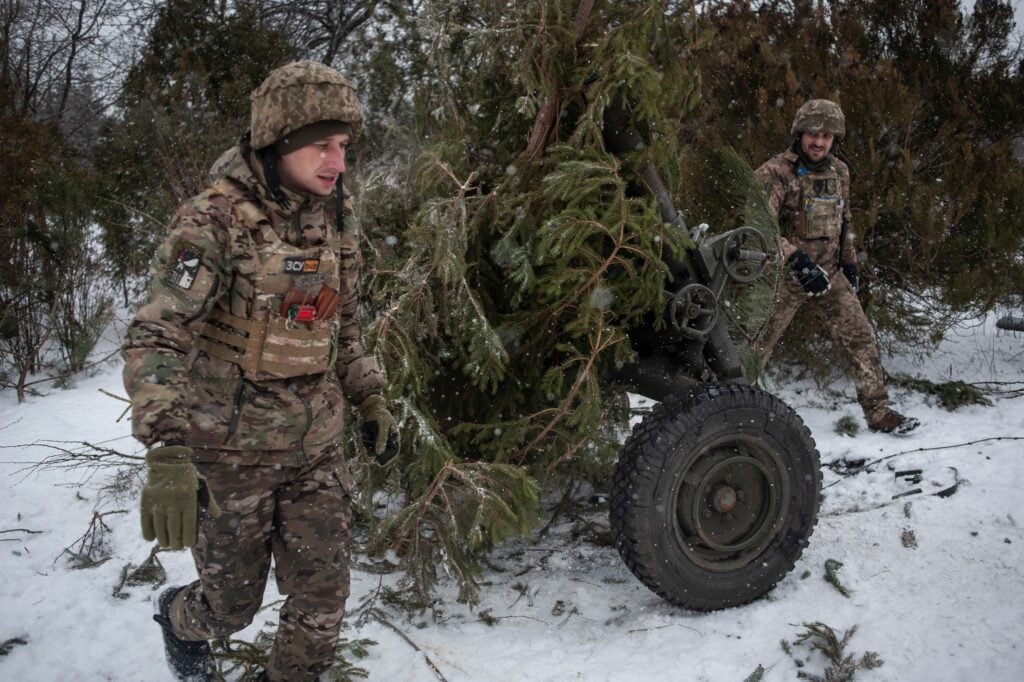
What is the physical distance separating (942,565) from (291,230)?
10.2ft

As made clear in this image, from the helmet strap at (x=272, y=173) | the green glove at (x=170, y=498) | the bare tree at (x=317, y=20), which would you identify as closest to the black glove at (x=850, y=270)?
the helmet strap at (x=272, y=173)

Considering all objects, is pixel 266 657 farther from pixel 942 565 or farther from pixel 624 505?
pixel 942 565

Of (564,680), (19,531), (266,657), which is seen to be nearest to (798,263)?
(564,680)

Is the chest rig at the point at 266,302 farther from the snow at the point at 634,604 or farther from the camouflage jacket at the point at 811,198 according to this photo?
the camouflage jacket at the point at 811,198

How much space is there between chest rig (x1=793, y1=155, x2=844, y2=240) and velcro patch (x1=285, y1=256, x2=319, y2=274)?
12.3 feet

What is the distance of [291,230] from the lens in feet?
6.98

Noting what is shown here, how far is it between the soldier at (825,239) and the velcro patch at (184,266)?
365 cm

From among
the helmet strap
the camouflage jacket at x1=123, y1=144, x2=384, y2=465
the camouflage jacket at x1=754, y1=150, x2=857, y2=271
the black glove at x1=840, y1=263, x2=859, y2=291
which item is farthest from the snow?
the helmet strap

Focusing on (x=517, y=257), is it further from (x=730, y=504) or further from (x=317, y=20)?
(x=317, y=20)

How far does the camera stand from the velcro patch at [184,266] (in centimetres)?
188

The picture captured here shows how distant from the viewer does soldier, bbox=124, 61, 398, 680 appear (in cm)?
185

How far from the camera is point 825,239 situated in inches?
190

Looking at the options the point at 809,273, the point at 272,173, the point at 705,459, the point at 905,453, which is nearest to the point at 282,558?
the point at 272,173

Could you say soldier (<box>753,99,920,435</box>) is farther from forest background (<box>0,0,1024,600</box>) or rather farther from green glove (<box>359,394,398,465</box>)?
green glove (<box>359,394,398,465</box>)
